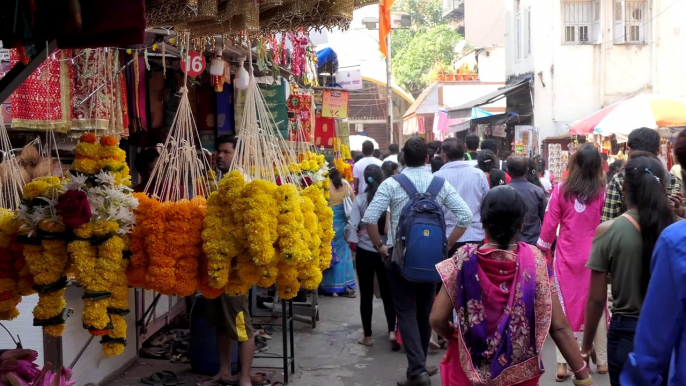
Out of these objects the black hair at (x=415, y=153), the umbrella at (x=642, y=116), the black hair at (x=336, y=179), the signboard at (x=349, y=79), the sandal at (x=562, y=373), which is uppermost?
the signboard at (x=349, y=79)

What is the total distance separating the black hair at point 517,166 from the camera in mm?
6902

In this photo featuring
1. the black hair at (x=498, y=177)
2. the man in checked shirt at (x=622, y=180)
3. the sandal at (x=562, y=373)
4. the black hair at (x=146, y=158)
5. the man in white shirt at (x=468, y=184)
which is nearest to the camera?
the man in checked shirt at (x=622, y=180)

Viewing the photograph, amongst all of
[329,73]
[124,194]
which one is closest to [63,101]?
[124,194]

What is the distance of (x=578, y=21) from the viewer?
18734mm

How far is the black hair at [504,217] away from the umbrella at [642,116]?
899 centimetres

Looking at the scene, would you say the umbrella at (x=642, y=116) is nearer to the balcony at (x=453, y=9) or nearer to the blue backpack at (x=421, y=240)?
the blue backpack at (x=421, y=240)

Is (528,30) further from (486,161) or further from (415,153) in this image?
(415,153)

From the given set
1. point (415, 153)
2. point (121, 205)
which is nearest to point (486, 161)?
point (415, 153)

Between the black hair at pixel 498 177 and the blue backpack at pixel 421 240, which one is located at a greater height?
the black hair at pixel 498 177

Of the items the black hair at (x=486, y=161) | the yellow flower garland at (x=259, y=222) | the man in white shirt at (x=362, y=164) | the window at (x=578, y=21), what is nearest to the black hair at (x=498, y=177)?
the black hair at (x=486, y=161)

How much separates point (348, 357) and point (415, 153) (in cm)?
225

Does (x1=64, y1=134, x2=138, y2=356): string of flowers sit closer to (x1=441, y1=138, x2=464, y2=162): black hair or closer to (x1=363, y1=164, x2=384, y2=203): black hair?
(x1=363, y1=164, x2=384, y2=203): black hair

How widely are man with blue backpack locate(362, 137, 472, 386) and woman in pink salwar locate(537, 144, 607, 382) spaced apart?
0.75 metres

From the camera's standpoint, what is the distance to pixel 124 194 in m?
3.65
